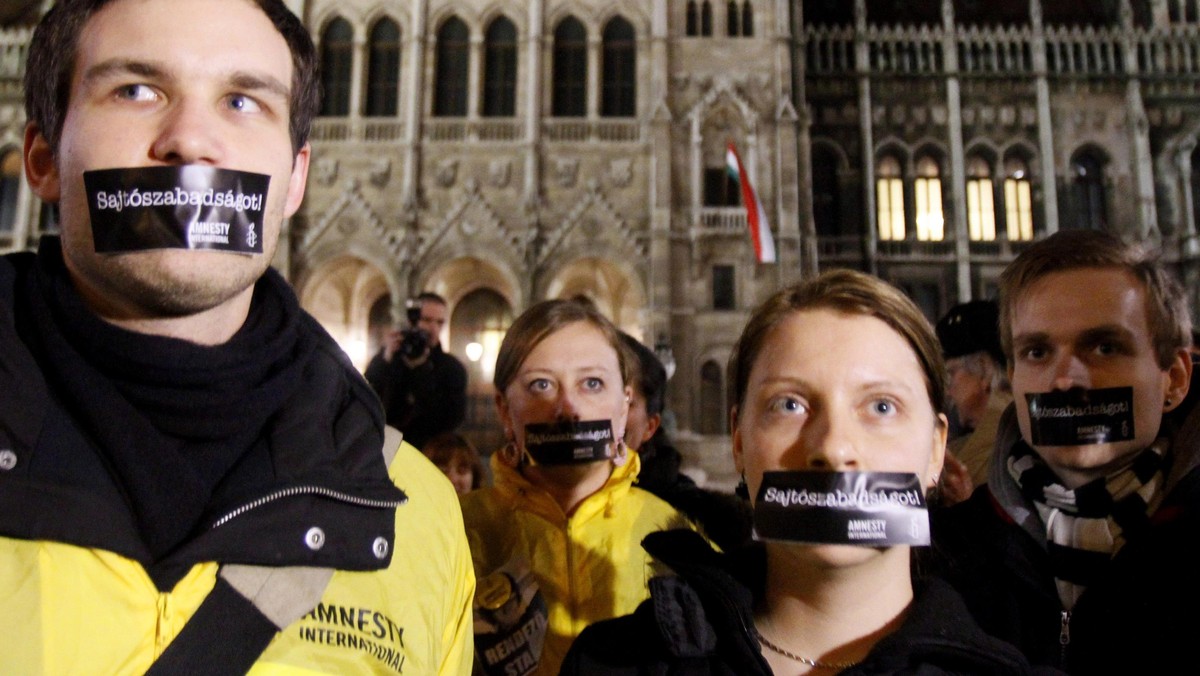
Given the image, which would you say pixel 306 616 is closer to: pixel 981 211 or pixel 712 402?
pixel 712 402

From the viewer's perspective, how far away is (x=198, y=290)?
4.55ft

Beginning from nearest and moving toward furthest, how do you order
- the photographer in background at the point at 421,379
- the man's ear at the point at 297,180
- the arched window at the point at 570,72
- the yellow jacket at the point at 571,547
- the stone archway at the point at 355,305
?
the man's ear at the point at 297,180, the yellow jacket at the point at 571,547, the photographer in background at the point at 421,379, the stone archway at the point at 355,305, the arched window at the point at 570,72

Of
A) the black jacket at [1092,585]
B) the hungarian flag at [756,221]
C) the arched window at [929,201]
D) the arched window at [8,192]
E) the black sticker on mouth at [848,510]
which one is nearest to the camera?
the black sticker on mouth at [848,510]

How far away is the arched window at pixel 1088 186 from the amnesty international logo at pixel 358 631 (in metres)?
23.6

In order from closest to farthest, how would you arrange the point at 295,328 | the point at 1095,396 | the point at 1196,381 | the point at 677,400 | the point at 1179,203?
the point at 295,328 < the point at 1095,396 < the point at 1196,381 < the point at 677,400 < the point at 1179,203

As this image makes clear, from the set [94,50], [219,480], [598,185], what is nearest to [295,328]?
[219,480]

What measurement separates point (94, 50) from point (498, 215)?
1720 cm

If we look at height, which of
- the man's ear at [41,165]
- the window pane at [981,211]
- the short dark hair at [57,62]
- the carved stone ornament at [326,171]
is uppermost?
the carved stone ornament at [326,171]

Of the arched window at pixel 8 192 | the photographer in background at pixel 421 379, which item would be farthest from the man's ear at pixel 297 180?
the arched window at pixel 8 192

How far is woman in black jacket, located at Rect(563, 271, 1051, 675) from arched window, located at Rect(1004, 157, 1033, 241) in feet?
71.5

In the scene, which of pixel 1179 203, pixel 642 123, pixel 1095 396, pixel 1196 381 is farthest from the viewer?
pixel 1179 203

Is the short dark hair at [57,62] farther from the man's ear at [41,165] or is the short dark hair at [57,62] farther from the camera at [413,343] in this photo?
the camera at [413,343]

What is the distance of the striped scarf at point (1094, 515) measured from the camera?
202cm

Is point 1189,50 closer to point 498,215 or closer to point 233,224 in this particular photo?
point 498,215
